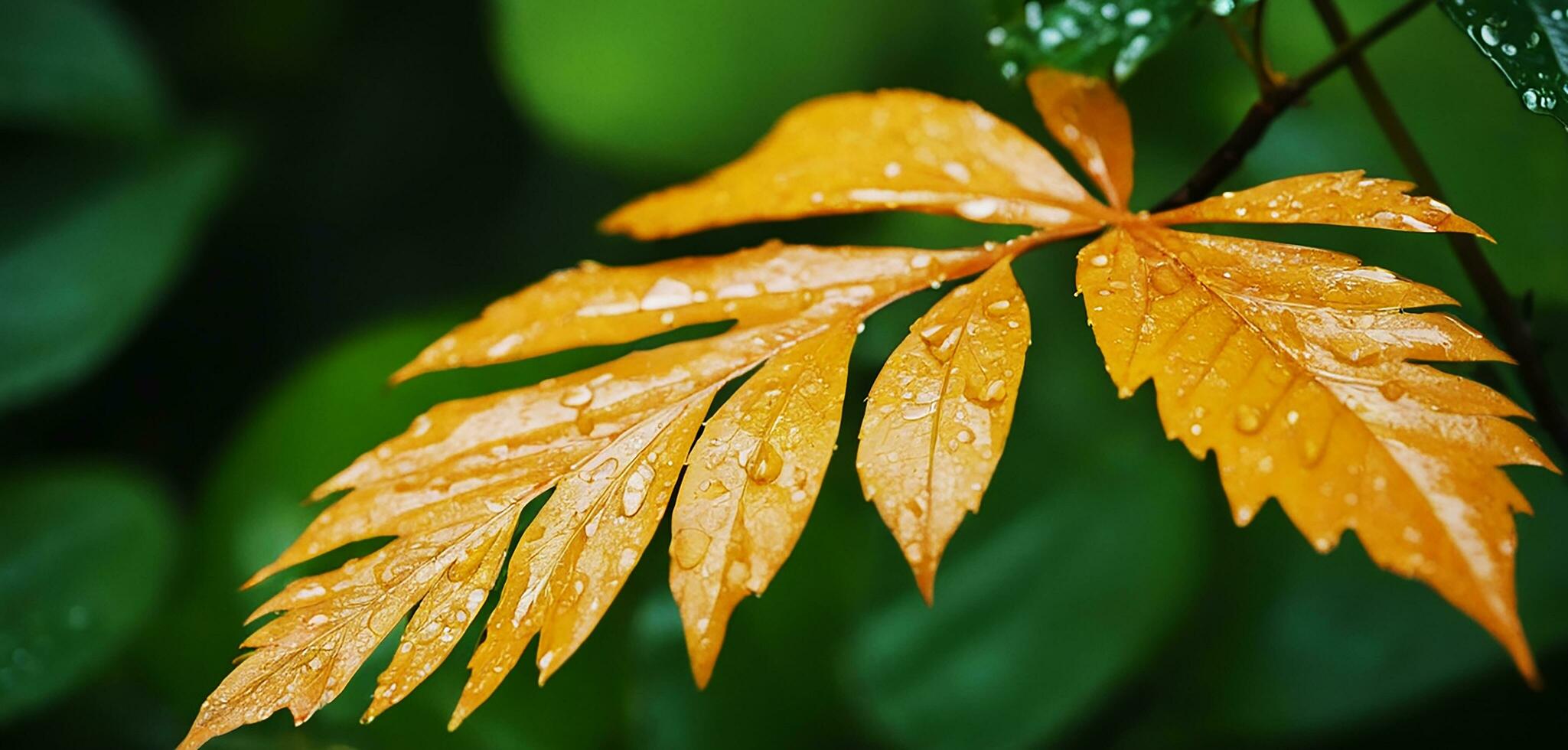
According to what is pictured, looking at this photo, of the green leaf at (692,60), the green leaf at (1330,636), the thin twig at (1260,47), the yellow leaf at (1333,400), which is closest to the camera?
the yellow leaf at (1333,400)

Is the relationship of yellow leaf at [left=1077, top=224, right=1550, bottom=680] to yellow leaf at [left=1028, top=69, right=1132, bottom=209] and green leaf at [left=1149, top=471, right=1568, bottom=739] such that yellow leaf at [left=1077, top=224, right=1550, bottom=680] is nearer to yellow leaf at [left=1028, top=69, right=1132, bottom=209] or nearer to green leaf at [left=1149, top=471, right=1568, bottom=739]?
yellow leaf at [left=1028, top=69, right=1132, bottom=209]

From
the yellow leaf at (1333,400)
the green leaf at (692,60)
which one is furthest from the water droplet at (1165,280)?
the green leaf at (692,60)

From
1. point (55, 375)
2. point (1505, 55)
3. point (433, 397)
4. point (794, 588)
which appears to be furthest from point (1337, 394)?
point (55, 375)

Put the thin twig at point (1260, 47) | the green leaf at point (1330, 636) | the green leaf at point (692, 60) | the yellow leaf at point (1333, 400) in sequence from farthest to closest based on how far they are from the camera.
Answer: the green leaf at point (692, 60) → the green leaf at point (1330, 636) → the thin twig at point (1260, 47) → the yellow leaf at point (1333, 400)

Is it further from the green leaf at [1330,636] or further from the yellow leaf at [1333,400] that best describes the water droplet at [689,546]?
the green leaf at [1330,636]

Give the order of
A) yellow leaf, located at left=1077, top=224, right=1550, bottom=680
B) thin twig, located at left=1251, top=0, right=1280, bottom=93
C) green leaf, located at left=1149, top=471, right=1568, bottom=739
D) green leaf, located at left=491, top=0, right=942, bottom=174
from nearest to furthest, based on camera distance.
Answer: yellow leaf, located at left=1077, top=224, right=1550, bottom=680
thin twig, located at left=1251, top=0, right=1280, bottom=93
green leaf, located at left=1149, top=471, right=1568, bottom=739
green leaf, located at left=491, top=0, right=942, bottom=174

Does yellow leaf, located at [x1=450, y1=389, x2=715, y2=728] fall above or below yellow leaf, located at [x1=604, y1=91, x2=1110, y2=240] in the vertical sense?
below

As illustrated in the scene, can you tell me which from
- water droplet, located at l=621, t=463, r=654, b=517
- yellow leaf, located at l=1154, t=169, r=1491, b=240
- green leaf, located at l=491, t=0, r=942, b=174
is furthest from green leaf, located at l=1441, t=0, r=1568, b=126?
green leaf, located at l=491, t=0, r=942, b=174
